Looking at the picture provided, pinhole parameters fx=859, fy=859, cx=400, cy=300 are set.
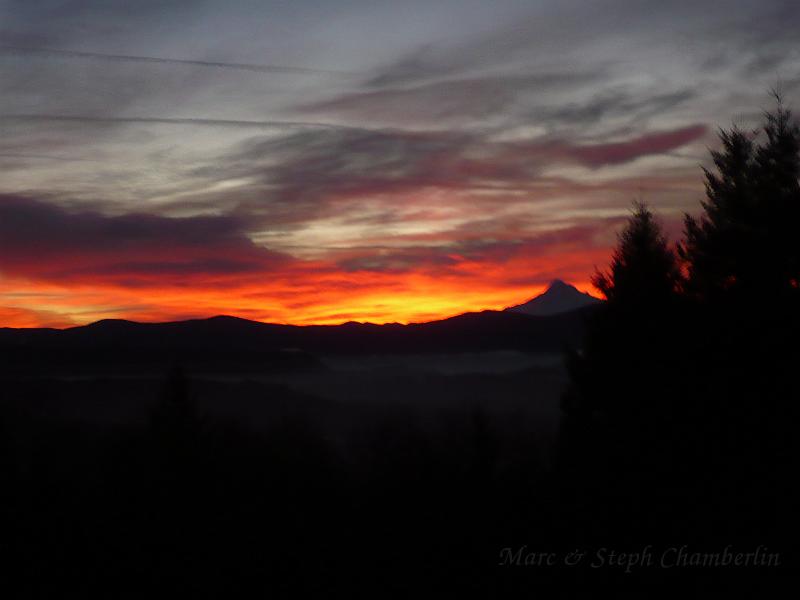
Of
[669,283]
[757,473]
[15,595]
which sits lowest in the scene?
[15,595]

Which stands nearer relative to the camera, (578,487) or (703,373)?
(703,373)

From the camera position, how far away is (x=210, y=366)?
6638cm

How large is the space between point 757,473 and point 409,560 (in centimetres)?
1018

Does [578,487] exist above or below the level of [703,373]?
below

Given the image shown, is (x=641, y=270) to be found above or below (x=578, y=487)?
above

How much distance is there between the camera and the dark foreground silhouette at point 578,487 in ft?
69.7

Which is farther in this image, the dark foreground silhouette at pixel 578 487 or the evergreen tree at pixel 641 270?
the evergreen tree at pixel 641 270

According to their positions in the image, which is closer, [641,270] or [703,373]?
[703,373]

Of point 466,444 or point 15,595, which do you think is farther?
point 466,444

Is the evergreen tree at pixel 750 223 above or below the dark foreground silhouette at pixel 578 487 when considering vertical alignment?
above

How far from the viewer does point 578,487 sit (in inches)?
1124

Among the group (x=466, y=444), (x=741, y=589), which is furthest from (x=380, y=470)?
(x=741, y=589)

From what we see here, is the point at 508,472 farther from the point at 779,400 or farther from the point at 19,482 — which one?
the point at 19,482

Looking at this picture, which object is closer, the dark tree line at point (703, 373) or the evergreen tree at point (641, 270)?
the dark tree line at point (703, 373)
